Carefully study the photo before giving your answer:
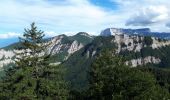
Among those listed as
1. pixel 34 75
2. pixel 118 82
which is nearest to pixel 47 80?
pixel 34 75

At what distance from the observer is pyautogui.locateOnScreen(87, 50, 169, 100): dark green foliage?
67.4m

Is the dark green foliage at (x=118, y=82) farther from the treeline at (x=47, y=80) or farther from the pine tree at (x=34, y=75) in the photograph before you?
the pine tree at (x=34, y=75)

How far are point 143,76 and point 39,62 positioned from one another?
18238mm

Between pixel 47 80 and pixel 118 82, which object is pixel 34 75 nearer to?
pixel 47 80

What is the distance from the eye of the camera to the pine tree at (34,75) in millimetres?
60438

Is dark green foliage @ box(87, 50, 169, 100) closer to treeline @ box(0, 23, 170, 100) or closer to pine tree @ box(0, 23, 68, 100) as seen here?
treeline @ box(0, 23, 170, 100)

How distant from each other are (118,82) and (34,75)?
15542mm

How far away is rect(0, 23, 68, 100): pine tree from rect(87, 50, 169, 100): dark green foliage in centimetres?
937

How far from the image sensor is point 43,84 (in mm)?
61594

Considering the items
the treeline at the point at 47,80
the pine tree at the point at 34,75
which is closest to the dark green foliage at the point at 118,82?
the treeline at the point at 47,80

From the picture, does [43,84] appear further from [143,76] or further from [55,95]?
[143,76]

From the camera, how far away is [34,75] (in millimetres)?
64062

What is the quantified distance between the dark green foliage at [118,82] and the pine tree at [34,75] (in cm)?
937

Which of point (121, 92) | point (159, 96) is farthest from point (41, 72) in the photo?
point (159, 96)
